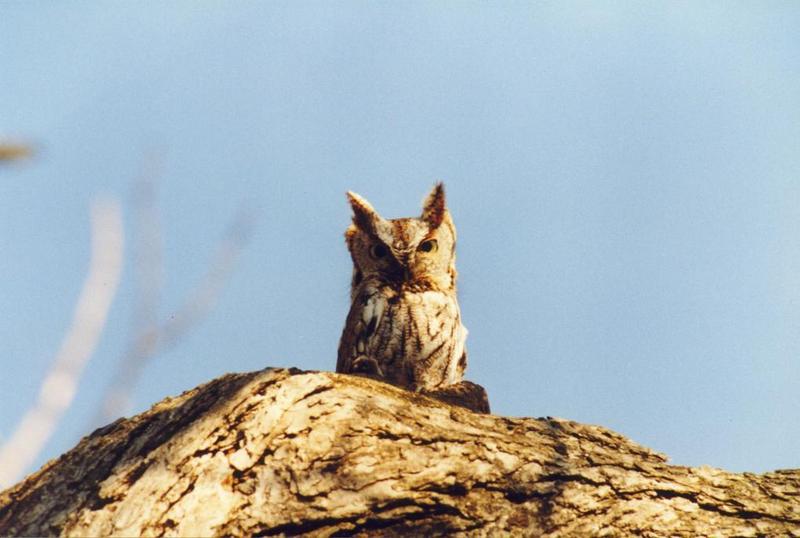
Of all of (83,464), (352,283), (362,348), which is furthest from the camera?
(352,283)

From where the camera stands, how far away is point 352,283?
572cm

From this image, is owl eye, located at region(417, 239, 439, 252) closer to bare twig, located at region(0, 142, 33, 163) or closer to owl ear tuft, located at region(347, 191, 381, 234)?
owl ear tuft, located at region(347, 191, 381, 234)

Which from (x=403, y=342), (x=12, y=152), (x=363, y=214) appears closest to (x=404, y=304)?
(x=403, y=342)

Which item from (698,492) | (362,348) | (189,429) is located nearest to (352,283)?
(362,348)

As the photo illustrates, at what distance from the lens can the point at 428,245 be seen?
18.0ft

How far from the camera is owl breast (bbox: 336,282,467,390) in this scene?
489 cm

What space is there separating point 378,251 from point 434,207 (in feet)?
2.14

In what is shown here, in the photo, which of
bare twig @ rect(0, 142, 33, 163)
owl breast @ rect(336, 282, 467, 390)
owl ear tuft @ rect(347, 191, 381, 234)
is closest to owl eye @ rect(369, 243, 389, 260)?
owl ear tuft @ rect(347, 191, 381, 234)

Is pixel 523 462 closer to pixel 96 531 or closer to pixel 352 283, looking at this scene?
pixel 96 531

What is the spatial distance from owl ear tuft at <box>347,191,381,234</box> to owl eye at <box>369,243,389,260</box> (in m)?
0.11

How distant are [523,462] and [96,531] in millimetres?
1525

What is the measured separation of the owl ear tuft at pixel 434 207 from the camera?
5.70 meters

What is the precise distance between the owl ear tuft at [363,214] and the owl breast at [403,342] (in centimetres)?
65

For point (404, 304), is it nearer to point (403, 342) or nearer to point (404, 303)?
point (404, 303)
